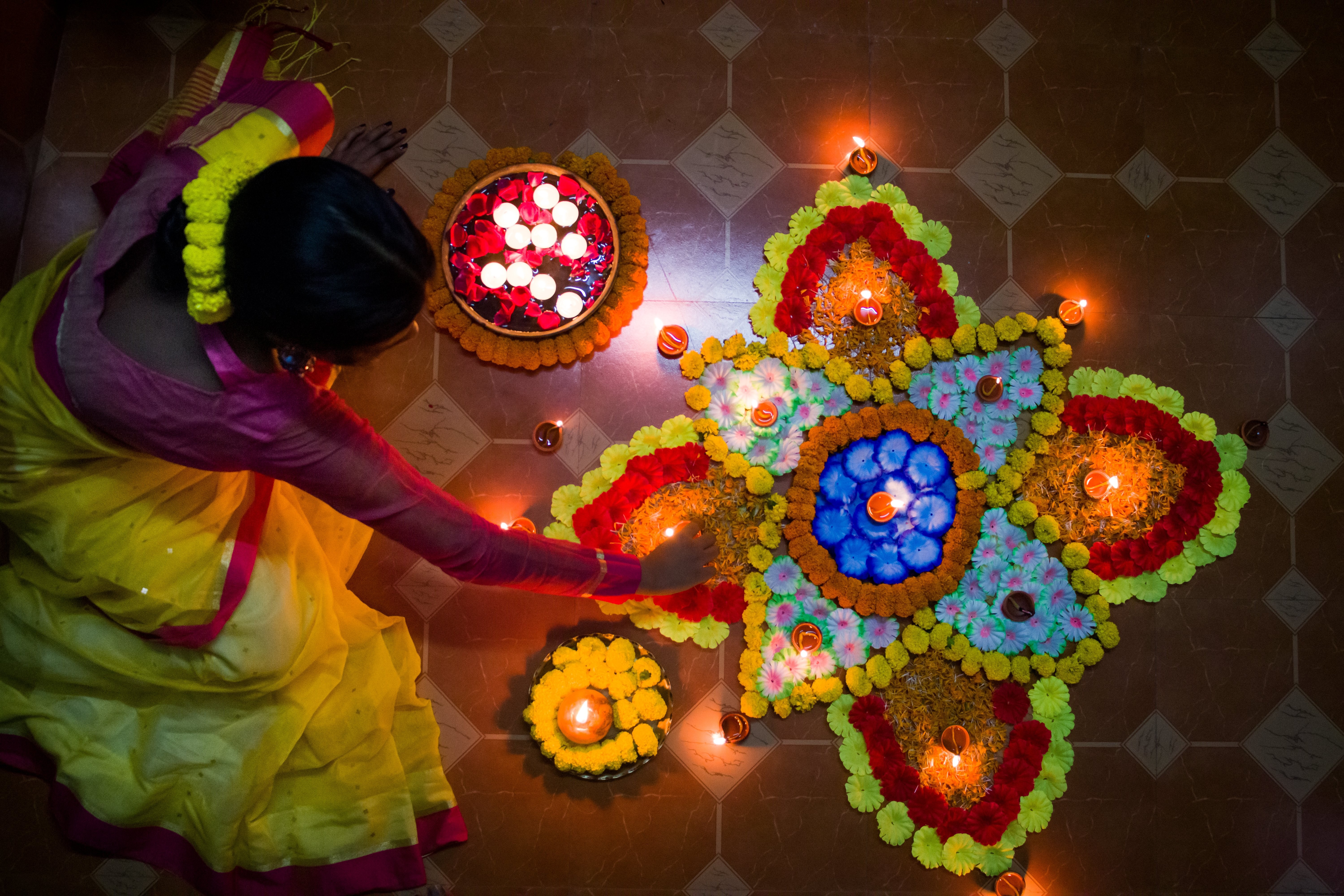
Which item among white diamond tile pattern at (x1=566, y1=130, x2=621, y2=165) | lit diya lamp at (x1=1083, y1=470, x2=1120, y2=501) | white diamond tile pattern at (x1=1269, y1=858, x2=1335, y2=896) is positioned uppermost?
white diamond tile pattern at (x1=566, y1=130, x2=621, y2=165)

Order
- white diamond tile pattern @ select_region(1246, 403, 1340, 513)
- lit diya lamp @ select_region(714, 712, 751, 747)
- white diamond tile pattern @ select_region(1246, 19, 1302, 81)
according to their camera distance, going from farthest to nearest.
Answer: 1. white diamond tile pattern @ select_region(1246, 19, 1302, 81)
2. white diamond tile pattern @ select_region(1246, 403, 1340, 513)
3. lit diya lamp @ select_region(714, 712, 751, 747)

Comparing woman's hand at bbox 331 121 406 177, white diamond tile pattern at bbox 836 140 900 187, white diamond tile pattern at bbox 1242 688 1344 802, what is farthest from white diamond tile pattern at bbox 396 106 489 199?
white diamond tile pattern at bbox 1242 688 1344 802

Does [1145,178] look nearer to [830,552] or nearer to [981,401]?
[981,401]

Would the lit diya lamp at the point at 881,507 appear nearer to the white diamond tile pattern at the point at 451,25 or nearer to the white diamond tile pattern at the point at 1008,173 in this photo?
the white diamond tile pattern at the point at 1008,173

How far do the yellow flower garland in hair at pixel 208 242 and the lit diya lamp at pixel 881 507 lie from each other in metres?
1.62

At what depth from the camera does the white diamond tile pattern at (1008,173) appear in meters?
2.55

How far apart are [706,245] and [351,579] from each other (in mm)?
1363

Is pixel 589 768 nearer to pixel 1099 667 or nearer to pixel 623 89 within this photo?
pixel 1099 667

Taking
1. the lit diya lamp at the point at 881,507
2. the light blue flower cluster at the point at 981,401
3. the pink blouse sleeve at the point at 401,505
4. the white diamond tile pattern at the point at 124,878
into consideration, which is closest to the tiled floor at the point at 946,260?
the light blue flower cluster at the point at 981,401

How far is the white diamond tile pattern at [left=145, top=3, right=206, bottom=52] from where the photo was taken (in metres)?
2.47

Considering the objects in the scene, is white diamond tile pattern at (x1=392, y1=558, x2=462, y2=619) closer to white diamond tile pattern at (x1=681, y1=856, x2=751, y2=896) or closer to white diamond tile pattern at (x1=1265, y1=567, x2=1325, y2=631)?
white diamond tile pattern at (x1=681, y1=856, x2=751, y2=896)

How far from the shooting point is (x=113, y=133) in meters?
2.44

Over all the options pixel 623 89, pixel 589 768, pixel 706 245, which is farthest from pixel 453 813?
pixel 623 89

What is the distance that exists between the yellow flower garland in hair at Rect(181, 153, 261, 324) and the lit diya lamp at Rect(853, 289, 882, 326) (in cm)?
163
